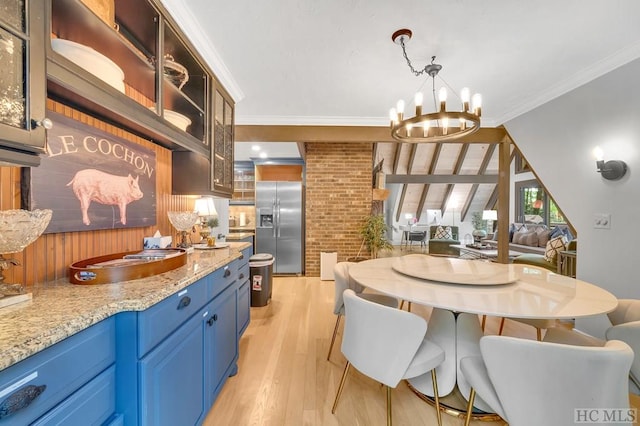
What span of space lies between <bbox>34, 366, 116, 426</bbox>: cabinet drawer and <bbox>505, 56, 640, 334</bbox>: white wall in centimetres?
346

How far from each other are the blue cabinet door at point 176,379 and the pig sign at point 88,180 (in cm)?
73

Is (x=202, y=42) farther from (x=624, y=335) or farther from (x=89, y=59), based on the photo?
(x=624, y=335)

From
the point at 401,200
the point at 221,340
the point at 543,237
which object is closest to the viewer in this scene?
the point at 221,340

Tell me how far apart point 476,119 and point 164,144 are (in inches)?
90.7

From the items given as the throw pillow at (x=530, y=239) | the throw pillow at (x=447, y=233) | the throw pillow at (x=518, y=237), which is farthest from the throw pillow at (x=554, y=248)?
the throw pillow at (x=447, y=233)

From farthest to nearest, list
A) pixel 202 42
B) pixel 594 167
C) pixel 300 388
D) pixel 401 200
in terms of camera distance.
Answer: pixel 401 200 < pixel 594 167 < pixel 202 42 < pixel 300 388

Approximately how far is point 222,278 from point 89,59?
1264 mm

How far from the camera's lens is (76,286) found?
1074mm

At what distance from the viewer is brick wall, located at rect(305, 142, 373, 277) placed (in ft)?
15.6

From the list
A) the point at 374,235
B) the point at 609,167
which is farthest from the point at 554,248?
the point at 374,235

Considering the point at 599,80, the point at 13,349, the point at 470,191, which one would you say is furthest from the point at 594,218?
the point at 470,191

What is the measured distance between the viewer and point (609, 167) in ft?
7.45

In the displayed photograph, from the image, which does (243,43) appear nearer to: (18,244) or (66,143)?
(66,143)

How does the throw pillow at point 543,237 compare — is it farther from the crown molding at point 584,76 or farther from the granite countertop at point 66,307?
the granite countertop at point 66,307
